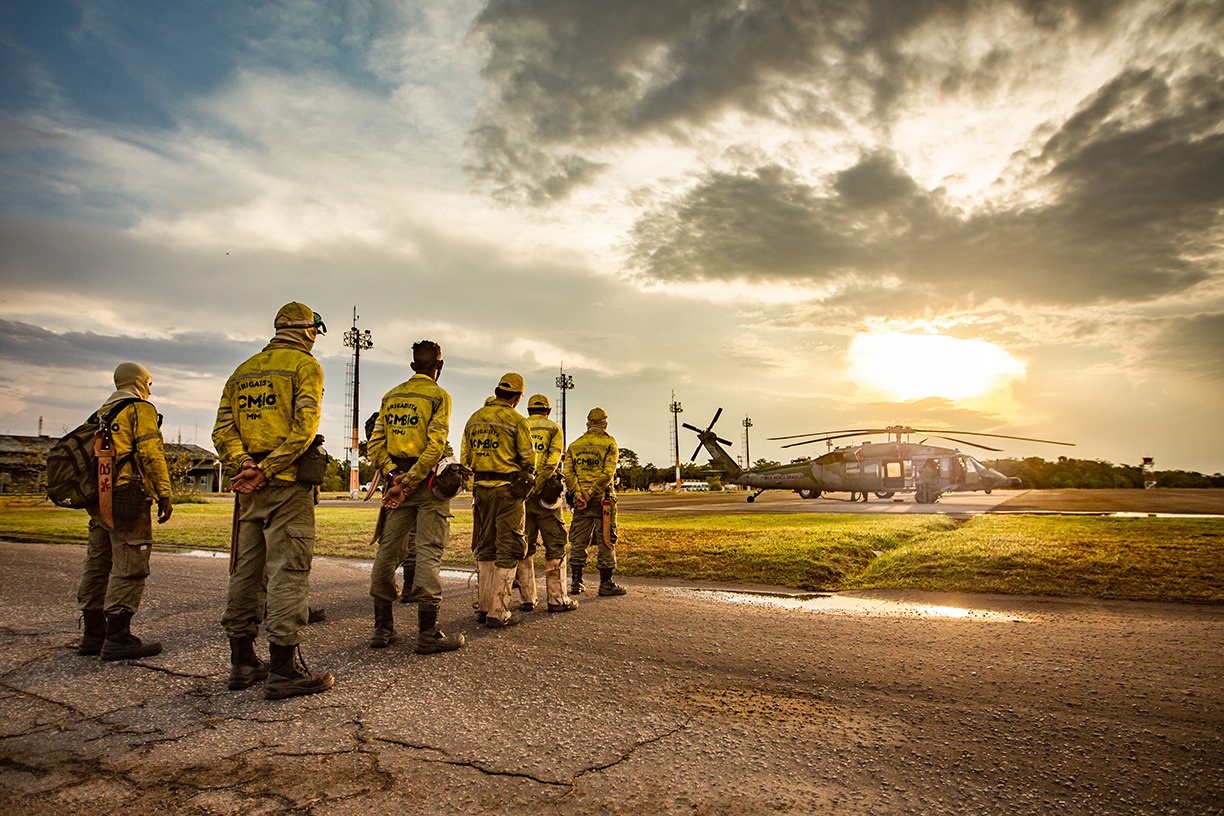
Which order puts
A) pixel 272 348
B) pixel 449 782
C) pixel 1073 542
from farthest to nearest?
pixel 1073 542
pixel 272 348
pixel 449 782

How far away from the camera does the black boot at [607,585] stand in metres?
8.39

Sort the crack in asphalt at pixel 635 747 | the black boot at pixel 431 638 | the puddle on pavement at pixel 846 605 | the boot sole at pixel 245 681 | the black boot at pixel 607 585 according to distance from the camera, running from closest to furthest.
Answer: the crack in asphalt at pixel 635 747 < the boot sole at pixel 245 681 < the black boot at pixel 431 638 < the puddle on pavement at pixel 846 605 < the black boot at pixel 607 585

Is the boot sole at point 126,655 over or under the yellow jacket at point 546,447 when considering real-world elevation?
under

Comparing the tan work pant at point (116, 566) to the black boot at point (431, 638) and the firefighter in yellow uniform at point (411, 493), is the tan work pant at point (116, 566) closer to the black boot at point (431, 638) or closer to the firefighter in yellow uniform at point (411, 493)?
the firefighter in yellow uniform at point (411, 493)

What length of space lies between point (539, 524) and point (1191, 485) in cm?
7493

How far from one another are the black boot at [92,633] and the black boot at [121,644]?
0.12m

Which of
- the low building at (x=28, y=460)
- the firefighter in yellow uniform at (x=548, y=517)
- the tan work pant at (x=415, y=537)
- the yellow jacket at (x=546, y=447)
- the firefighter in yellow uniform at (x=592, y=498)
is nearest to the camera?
the tan work pant at (x=415, y=537)

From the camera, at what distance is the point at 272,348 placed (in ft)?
16.8

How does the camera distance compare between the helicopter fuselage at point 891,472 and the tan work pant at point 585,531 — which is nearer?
the tan work pant at point 585,531

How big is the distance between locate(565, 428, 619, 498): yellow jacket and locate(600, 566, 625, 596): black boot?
92 centimetres

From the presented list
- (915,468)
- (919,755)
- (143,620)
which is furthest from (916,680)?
(915,468)

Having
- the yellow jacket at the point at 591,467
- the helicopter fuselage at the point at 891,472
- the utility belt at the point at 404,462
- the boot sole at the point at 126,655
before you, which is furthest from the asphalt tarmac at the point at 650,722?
the helicopter fuselage at the point at 891,472

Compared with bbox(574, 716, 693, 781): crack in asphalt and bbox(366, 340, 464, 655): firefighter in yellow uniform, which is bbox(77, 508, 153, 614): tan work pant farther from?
bbox(574, 716, 693, 781): crack in asphalt

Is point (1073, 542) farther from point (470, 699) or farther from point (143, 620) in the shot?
point (143, 620)
